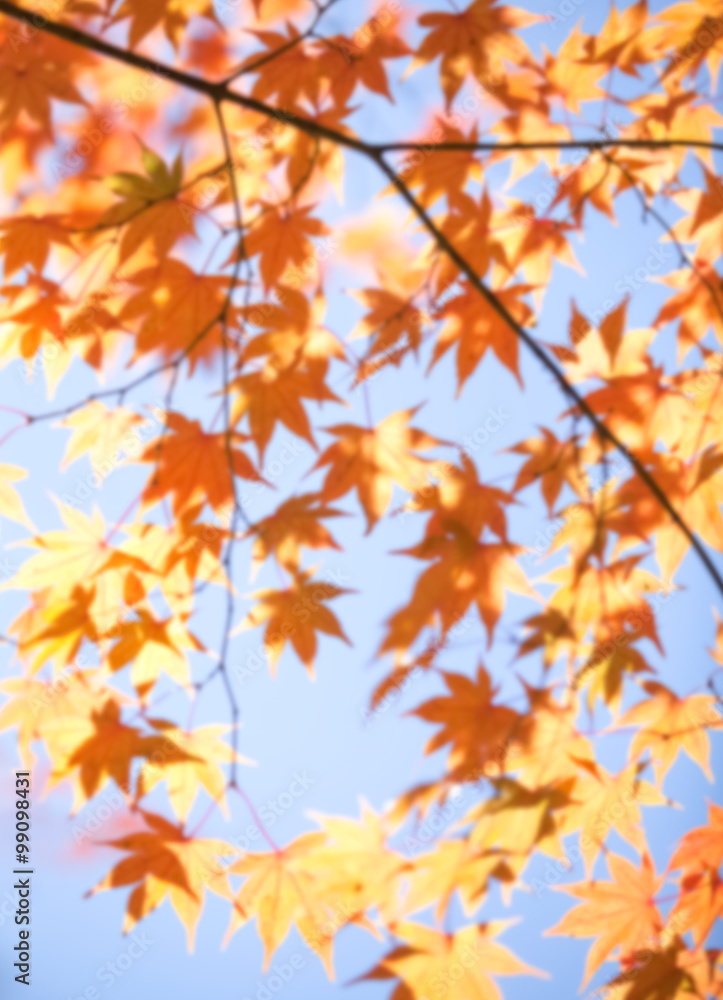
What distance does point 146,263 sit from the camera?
3.49ft

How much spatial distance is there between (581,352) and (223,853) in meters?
0.95

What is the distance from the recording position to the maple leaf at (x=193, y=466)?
1023mm

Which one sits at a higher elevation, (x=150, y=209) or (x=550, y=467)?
(x=150, y=209)

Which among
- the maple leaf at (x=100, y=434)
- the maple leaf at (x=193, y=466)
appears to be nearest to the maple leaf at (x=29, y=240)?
the maple leaf at (x=100, y=434)

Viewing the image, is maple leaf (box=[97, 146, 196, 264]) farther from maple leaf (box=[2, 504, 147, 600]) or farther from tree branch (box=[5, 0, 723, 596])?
maple leaf (box=[2, 504, 147, 600])

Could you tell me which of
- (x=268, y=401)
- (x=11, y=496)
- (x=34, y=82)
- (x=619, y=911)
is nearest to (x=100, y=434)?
(x=11, y=496)

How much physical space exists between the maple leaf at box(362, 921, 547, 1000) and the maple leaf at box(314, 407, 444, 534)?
609mm

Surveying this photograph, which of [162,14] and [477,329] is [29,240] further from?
[477,329]

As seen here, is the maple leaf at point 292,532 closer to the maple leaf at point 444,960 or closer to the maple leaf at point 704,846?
the maple leaf at point 444,960

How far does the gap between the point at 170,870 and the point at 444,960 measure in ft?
1.38

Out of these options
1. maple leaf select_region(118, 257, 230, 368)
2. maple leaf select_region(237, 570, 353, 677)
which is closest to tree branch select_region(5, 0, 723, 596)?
maple leaf select_region(118, 257, 230, 368)

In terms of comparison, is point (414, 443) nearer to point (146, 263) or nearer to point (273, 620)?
point (273, 620)

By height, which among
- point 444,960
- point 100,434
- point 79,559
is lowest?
point 444,960

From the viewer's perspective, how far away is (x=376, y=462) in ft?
3.43
